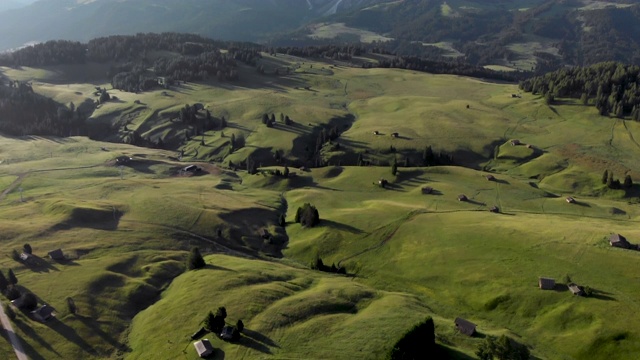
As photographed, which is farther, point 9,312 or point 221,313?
point 9,312

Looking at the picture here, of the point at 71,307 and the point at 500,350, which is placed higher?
the point at 500,350

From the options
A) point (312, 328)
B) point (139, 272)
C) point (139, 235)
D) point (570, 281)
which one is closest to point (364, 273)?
point (312, 328)

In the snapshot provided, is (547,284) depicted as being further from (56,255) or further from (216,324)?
(56,255)

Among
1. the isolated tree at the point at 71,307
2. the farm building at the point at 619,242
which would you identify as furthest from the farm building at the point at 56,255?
the farm building at the point at 619,242

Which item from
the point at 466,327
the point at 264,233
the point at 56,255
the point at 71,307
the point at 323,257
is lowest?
the point at 323,257

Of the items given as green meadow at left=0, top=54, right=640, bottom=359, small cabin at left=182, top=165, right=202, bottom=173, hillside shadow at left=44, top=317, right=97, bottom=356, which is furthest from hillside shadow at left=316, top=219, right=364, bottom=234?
small cabin at left=182, top=165, right=202, bottom=173

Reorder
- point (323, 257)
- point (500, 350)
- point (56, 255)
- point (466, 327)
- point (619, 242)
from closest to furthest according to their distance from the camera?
point (500, 350) → point (466, 327) → point (619, 242) → point (56, 255) → point (323, 257)

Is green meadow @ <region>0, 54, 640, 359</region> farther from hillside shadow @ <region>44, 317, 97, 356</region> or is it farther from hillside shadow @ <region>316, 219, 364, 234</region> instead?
hillside shadow @ <region>316, 219, 364, 234</region>

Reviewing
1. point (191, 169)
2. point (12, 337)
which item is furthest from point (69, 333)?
point (191, 169)

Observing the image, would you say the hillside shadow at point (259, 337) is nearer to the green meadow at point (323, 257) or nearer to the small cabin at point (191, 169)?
the green meadow at point (323, 257)
